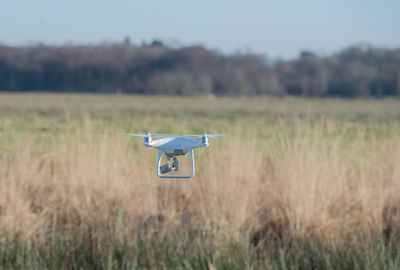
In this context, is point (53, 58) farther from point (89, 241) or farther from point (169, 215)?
point (89, 241)

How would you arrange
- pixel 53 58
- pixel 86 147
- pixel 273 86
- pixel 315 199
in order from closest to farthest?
pixel 53 58, pixel 273 86, pixel 86 147, pixel 315 199

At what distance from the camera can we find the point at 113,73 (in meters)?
1.73

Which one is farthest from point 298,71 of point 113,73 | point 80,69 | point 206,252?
point 206,252

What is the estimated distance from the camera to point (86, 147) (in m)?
1.91

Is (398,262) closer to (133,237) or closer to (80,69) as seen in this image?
(133,237)

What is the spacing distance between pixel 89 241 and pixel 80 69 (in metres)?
6.29

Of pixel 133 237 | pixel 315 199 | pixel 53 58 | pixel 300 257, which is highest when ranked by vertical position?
pixel 53 58

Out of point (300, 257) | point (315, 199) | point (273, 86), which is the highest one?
point (273, 86)

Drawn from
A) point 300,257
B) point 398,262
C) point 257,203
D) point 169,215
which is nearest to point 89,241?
point 169,215

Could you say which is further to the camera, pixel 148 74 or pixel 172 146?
pixel 148 74

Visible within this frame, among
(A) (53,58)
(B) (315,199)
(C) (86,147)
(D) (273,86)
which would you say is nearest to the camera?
(A) (53,58)

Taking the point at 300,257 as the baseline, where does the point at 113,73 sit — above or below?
above

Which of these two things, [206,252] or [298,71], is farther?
[206,252]

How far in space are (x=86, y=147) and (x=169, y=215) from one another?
4906 mm
